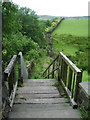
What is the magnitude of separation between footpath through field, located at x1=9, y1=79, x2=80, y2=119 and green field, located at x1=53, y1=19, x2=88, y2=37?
594 inches

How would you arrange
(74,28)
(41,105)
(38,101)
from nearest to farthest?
(41,105), (38,101), (74,28)

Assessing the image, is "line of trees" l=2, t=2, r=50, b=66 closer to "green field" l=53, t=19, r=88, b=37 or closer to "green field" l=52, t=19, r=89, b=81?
"green field" l=52, t=19, r=89, b=81

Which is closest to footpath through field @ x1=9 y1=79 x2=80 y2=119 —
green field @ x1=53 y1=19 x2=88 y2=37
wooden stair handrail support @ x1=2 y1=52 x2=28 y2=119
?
wooden stair handrail support @ x1=2 y1=52 x2=28 y2=119

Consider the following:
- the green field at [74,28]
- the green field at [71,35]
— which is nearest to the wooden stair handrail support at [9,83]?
the green field at [71,35]

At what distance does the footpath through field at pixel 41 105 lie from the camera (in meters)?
2.40

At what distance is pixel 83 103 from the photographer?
2.42 m

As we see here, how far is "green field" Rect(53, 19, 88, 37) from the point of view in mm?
17750

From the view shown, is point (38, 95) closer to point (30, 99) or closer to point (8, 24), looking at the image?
point (30, 99)

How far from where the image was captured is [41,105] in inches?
109

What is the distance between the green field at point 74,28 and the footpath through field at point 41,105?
15.1 m

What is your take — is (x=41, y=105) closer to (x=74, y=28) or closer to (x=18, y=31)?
(x=18, y=31)

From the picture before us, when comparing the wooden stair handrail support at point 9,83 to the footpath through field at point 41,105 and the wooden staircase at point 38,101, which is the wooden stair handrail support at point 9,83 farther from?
the footpath through field at point 41,105

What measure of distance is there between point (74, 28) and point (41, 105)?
662 inches

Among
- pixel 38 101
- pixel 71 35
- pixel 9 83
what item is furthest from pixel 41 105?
pixel 71 35
